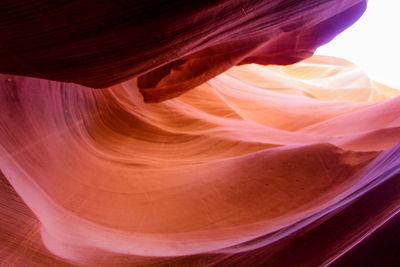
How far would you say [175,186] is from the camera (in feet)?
4.07

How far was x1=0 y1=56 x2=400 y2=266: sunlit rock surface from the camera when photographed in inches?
33.7

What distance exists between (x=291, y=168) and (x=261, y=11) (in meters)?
0.67

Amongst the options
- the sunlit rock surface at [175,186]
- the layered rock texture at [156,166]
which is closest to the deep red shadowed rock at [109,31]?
the layered rock texture at [156,166]

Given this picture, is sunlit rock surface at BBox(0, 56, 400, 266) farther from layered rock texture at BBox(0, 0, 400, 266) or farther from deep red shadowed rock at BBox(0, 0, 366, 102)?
→ deep red shadowed rock at BBox(0, 0, 366, 102)

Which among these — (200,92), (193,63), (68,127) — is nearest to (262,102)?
(200,92)

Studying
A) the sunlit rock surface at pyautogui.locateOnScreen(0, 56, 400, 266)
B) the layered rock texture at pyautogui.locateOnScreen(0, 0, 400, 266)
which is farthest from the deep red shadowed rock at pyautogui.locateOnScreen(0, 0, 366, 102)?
the sunlit rock surface at pyautogui.locateOnScreen(0, 56, 400, 266)

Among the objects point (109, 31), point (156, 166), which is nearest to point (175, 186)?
point (156, 166)

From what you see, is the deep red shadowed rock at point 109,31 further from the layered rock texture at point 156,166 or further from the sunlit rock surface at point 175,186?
the sunlit rock surface at point 175,186

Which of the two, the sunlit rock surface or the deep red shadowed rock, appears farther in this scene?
the sunlit rock surface

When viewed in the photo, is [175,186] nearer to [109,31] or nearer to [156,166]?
[156,166]

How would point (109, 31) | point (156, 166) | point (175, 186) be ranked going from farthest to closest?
1. point (156, 166)
2. point (175, 186)
3. point (109, 31)

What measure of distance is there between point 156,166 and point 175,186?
Answer: 0.73ft

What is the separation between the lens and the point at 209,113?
2.38 m

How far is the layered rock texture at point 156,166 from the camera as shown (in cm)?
81
